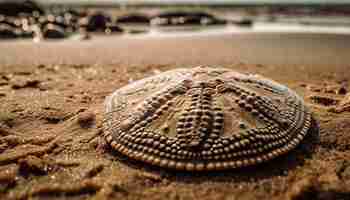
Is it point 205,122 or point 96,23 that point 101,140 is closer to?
point 205,122

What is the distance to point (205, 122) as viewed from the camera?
2195 millimetres

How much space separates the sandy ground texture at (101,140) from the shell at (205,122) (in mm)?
96

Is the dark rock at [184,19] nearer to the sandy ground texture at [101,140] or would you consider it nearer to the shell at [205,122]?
the sandy ground texture at [101,140]

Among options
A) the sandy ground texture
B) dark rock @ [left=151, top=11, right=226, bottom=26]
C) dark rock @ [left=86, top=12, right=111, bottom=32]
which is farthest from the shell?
dark rock @ [left=151, top=11, right=226, bottom=26]

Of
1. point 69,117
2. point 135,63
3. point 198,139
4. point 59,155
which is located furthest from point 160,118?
point 135,63

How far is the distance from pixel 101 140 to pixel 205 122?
2.92ft

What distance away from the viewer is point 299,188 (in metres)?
2.00

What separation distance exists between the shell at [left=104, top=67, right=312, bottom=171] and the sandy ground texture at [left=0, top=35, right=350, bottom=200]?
0.10 m

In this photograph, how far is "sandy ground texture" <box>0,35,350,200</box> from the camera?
2018 mm

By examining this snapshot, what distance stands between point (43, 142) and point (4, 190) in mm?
647

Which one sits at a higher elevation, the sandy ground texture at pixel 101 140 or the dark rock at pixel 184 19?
the dark rock at pixel 184 19

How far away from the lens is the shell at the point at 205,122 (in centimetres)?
210

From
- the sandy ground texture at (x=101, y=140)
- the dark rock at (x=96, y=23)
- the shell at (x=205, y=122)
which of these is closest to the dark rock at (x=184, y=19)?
the dark rock at (x=96, y=23)

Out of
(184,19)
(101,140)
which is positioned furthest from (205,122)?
(184,19)
